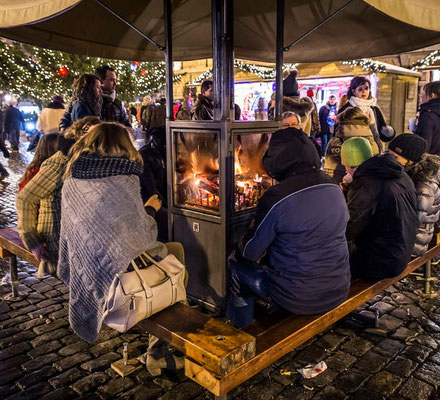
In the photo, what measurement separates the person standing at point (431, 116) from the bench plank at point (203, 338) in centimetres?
501

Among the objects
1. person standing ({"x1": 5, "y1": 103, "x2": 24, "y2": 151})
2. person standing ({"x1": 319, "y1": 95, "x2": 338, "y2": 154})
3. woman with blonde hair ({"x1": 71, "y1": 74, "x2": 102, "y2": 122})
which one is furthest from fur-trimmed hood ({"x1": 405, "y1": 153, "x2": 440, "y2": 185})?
person standing ({"x1": 5, "y1": 103, "x2": 24, "y2": 151})

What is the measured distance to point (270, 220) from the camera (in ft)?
9.69

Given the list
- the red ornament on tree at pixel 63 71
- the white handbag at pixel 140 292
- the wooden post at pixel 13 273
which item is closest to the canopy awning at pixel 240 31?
the wooden post at pixel 13 273

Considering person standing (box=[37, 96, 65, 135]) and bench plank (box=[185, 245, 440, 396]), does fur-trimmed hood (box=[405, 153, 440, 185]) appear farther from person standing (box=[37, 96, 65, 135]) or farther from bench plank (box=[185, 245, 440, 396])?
person standing (box=[37, 96, 65, 135])

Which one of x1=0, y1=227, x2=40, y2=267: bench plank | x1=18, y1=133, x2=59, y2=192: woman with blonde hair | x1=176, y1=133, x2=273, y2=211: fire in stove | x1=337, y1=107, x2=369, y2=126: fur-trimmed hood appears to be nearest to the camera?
x1=18, y1=133, x2=59, y2=192: woman with blonde hair

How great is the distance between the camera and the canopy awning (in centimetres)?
524

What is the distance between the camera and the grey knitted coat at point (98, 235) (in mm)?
2832

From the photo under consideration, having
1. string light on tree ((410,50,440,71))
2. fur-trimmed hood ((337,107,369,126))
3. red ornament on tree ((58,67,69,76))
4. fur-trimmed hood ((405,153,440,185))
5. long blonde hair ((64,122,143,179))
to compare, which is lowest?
fur-trimmed hood ((405,153,440,185))

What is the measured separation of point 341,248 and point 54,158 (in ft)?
7.77

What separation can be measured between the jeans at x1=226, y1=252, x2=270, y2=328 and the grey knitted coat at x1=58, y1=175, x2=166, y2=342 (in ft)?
2.78

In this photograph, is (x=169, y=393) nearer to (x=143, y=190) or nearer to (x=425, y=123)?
(x=143, y=190)

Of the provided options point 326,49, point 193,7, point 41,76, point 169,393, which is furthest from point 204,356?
point 41,76

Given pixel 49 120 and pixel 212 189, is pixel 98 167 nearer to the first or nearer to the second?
pixel 212 189

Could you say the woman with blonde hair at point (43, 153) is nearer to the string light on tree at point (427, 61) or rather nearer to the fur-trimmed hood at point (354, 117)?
the fur-trimmed hood at point (354, 117)
